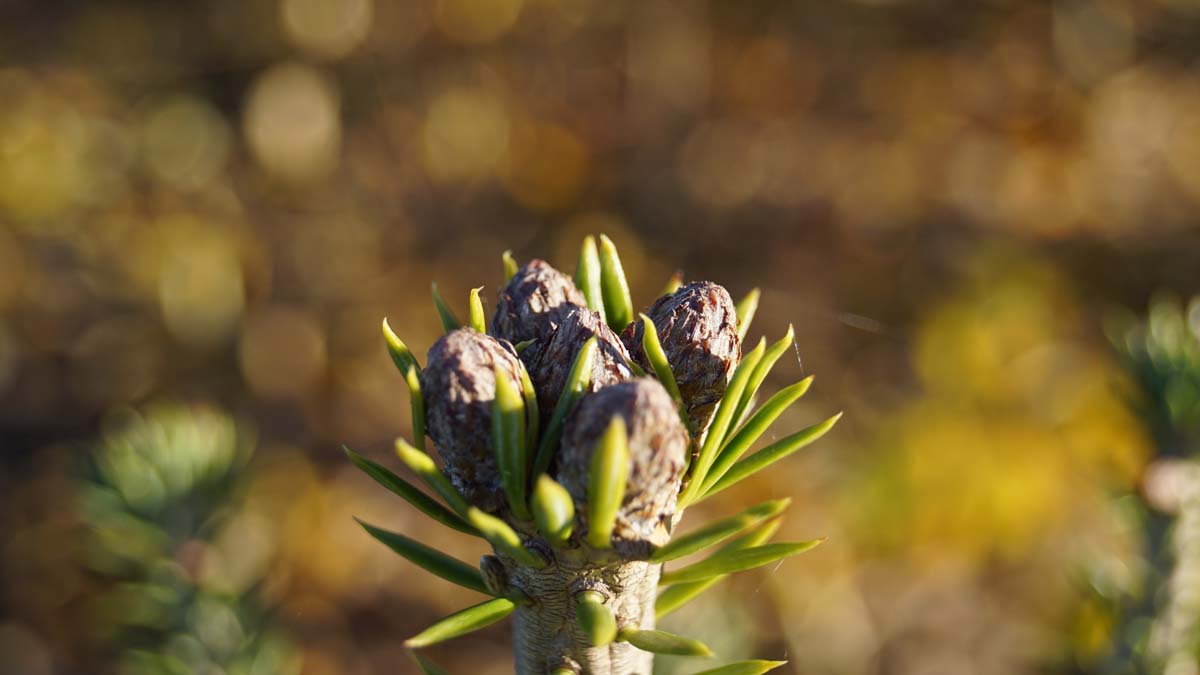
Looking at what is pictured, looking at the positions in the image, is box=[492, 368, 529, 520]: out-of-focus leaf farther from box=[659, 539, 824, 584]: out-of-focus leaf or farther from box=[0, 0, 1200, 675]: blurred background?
box=[0, 0, 1200, 675]: blurred background

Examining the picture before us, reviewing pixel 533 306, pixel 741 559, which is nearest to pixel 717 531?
pixel 741 559

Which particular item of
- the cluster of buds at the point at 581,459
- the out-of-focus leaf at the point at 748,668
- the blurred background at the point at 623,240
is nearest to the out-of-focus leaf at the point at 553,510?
the cluster of buds at the point at 581,459

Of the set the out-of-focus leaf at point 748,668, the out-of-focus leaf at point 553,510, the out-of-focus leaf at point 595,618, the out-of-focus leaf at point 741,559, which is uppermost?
the out-of-focus leaf at point 553,510

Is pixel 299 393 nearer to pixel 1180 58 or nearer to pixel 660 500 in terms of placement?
pixel 660 500

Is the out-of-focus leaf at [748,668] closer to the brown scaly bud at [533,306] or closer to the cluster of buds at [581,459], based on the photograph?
the cluster of buds at [581,459]

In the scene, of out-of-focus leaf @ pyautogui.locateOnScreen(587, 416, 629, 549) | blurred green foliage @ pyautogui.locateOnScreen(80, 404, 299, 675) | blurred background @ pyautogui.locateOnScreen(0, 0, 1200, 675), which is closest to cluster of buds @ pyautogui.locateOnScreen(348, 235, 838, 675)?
out-of-focus leaf @ pyautogui.locateOnScreen(587, 416, 629, 549)
